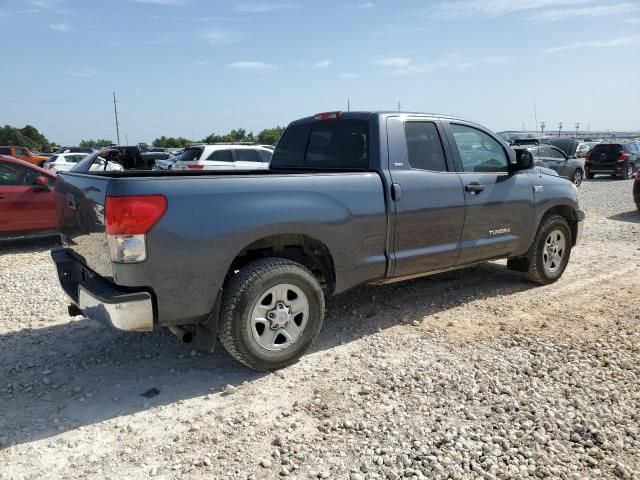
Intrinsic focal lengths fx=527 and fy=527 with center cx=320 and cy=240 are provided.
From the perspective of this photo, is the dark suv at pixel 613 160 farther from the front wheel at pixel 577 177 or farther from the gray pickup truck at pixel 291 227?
the gray pickup truck at pixel 291 227

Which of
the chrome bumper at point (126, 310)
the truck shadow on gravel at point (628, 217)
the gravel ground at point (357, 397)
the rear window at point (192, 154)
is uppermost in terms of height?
the rear window at point (192, 154)

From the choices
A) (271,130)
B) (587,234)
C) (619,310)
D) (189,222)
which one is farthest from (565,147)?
(271,130)

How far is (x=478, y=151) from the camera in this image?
5.22m

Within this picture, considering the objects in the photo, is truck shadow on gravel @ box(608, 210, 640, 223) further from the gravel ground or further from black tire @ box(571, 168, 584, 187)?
black tire @ box(571, 168, 584, 187)

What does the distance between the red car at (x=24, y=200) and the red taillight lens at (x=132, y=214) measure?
18.2 feet

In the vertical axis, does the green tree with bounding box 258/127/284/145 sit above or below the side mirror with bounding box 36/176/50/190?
above

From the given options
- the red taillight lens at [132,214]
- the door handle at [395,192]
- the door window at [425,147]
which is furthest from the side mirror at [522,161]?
the red taillight lens at [132,214]

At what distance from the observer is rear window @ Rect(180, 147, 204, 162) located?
14.9m

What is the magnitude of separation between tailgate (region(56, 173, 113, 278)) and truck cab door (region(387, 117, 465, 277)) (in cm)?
221

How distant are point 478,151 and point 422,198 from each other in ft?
3.73

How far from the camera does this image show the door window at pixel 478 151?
16.6 ft

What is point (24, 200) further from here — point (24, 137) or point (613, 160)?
point (24, 137)

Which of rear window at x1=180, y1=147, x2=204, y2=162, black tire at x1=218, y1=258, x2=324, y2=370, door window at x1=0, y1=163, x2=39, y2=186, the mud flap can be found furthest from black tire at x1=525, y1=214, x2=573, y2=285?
rear window at x1=180, y1=147, x2=204, y2=162

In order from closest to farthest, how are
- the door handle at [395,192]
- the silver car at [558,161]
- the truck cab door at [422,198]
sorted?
the door handle at [395,192] < the truck cab door at [422,198] < the silver car at [558,161]
